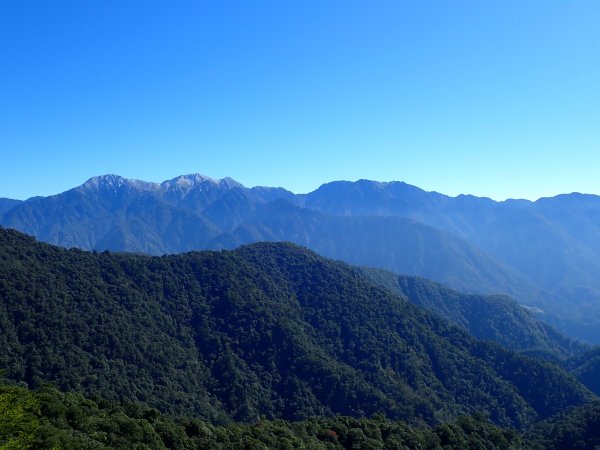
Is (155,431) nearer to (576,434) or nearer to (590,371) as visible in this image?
(576,434)

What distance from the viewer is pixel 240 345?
116938 mm

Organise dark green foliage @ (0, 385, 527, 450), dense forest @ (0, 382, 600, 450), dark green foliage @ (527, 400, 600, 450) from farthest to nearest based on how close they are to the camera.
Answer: dark green foliage @ (527, 400, 600, 450) → dense forest @ (0, 382, 600, 450) → dark green foliage @ (0, 385, 527, 450)

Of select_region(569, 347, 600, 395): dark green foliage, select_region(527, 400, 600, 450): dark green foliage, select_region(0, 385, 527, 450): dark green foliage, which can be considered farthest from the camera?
select_region(569, 347, 600, 395): dark green foliage

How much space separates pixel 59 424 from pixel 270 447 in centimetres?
1820

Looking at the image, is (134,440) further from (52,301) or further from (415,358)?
(415,358)

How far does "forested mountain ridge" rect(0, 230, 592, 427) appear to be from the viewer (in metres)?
91.4

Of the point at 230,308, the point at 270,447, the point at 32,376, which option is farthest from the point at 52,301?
the point at 270,447

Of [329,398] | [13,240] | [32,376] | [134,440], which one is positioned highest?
[13,240]

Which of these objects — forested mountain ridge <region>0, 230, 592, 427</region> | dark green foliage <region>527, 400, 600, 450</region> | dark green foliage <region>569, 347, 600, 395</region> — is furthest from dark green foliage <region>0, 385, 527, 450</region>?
dark green foliage <region>569, 347, 600, 395</region>

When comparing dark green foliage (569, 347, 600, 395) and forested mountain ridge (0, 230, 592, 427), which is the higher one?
forested mountain ridge (0, 230, 592, 427)

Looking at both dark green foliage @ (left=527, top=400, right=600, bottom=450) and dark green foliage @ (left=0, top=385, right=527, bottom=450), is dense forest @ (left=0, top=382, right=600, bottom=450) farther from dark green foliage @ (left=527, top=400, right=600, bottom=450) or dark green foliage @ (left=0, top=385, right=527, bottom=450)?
dark green foliage @ (left=527, top=400, right=600, bottom=450)

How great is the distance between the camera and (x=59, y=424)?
114 feet

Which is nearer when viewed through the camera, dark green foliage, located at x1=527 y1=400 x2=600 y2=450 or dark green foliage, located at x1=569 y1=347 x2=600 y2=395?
dark green foliage, located at x1=527 y1=400 x2=600 y2=450

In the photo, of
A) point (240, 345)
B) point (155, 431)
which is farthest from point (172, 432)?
Answer: point (240, 345)
